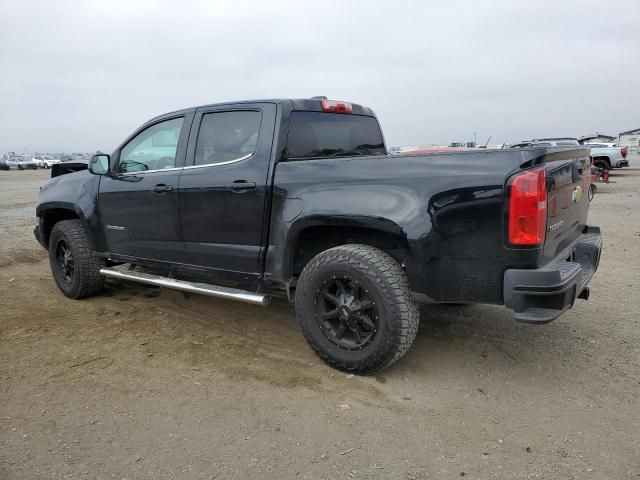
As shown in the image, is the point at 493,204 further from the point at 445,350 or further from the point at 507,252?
the point at 445,350

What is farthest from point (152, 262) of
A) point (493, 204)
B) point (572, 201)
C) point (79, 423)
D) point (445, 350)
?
point (572, 201)

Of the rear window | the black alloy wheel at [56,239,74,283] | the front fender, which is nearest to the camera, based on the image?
the rear window

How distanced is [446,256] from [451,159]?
58 centimetres

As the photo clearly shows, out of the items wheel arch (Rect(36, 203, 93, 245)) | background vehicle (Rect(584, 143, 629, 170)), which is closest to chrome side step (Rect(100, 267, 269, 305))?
wheel arch (Rect(36, 203, 93, 245))

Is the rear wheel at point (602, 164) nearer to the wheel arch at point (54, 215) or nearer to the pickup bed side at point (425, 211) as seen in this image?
the pickup bed side at point (425, 211)

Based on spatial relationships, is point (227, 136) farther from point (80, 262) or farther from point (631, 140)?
point (631, 140)

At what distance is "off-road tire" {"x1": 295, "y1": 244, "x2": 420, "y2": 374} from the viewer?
320 centimetres

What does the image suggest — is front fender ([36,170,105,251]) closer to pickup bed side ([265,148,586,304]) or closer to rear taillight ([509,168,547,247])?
pickup bed side ([265,148,586,304])

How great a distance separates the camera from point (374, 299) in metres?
3.27

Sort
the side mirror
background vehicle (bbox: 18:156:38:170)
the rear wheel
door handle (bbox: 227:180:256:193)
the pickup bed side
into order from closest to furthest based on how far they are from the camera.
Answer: the pickup bed side
door handle (bbox: 227:180:256:193)
the side mirror
the rear wheel
background vehicle (bbox: 18:156:38:170)

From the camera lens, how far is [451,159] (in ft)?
10.0

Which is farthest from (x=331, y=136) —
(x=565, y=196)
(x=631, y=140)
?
(x=631, y=140)

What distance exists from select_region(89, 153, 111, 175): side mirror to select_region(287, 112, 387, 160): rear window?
2.08m

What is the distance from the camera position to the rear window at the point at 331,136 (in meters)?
3.97
